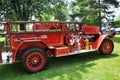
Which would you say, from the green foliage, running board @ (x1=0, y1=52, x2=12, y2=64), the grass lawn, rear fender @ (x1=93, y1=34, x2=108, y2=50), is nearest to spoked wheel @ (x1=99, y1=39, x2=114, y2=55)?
rear fender @ (x1=93, y1=34, x2=108, y2=50)

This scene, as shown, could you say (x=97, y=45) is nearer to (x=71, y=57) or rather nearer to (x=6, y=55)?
(x=71, y=57)

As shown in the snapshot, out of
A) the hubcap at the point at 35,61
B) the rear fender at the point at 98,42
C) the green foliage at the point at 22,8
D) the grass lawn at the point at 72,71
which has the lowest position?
the grass lawn at the point at 72,71

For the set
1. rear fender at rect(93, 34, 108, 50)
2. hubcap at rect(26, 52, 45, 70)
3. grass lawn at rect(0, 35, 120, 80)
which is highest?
rear fender at rect(93, 34, 108, 50)

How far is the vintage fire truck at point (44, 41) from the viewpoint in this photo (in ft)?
18.9

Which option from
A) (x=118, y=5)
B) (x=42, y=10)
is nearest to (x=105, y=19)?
(x=118, y=5)

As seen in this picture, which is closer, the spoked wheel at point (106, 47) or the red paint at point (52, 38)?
the red paint at point (52, 38)

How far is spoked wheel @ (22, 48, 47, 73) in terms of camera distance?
18.8 feet

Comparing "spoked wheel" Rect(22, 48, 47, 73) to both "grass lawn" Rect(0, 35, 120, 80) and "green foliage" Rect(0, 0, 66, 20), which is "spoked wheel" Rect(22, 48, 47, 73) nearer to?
"grass lawn" Rect(0, 35, 120, 80)

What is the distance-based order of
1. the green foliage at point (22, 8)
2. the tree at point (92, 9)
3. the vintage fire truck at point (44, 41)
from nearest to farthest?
1. the vintage fire truck at point (44, 41)
2. the green foliage at point (22, 8)
3. the tree at point (92, 9)

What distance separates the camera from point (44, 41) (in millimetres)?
6289

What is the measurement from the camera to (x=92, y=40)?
309 inches

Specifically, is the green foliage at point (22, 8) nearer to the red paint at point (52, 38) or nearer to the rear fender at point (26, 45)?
the red paint at point (52, 38)

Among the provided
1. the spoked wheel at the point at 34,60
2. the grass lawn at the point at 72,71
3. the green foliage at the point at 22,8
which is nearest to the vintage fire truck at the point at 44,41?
the spoked wheel at the point at 34,60

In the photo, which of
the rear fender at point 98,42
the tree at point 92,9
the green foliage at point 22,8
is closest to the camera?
the rear fender at point 98,42
